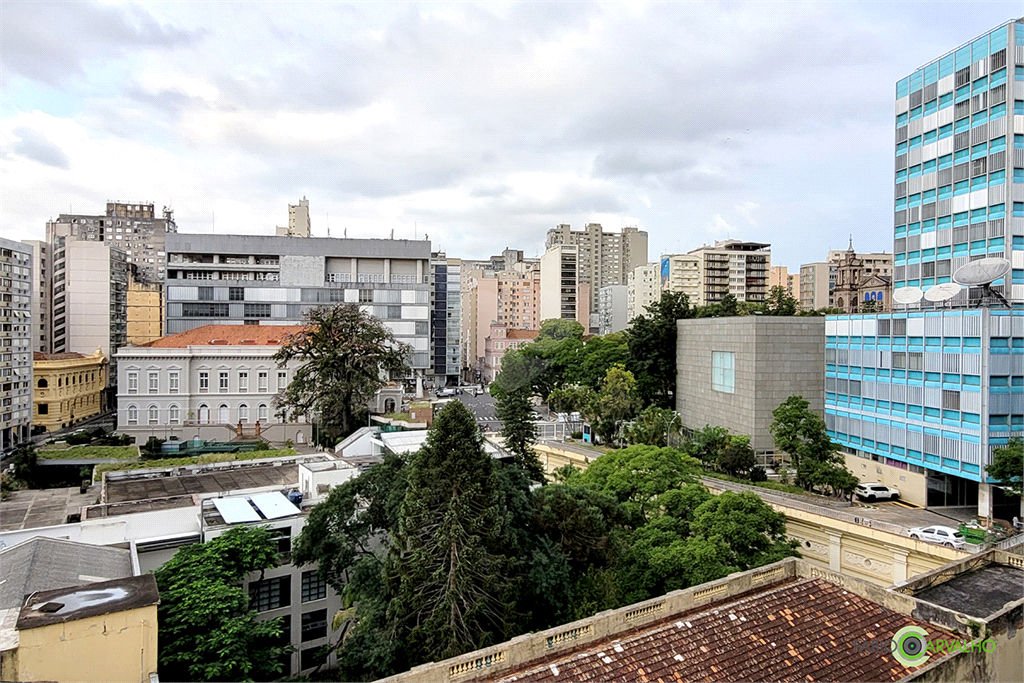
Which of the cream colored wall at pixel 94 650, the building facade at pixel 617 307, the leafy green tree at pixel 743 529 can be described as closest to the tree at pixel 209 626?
the cream colored wall at pixel 94 650

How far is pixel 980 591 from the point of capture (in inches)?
606

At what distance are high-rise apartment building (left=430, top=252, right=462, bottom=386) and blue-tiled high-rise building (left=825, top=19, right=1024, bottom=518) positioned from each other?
53765 millimetres

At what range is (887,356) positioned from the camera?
3384 cm

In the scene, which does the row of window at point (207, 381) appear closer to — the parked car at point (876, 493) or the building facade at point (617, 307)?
the parked car at point (876, 493)

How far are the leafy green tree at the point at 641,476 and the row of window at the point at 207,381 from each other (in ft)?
106

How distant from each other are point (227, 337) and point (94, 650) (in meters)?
46.2

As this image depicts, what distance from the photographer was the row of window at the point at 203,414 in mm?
50406

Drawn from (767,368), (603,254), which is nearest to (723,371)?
(767,368)

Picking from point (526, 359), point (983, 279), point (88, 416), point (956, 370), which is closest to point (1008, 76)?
point (983, 279)

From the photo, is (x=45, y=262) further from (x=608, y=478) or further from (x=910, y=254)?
(x=910, y=254)

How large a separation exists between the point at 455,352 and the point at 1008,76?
70502 mm

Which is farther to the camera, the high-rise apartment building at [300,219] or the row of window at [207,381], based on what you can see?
the high-rise apartment building at [300,219]

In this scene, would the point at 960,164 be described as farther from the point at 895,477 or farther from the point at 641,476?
the point at 641,476

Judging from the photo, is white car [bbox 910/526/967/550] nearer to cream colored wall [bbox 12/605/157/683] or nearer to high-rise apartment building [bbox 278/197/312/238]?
cream colored wall [bbox 12/605/157/683]
